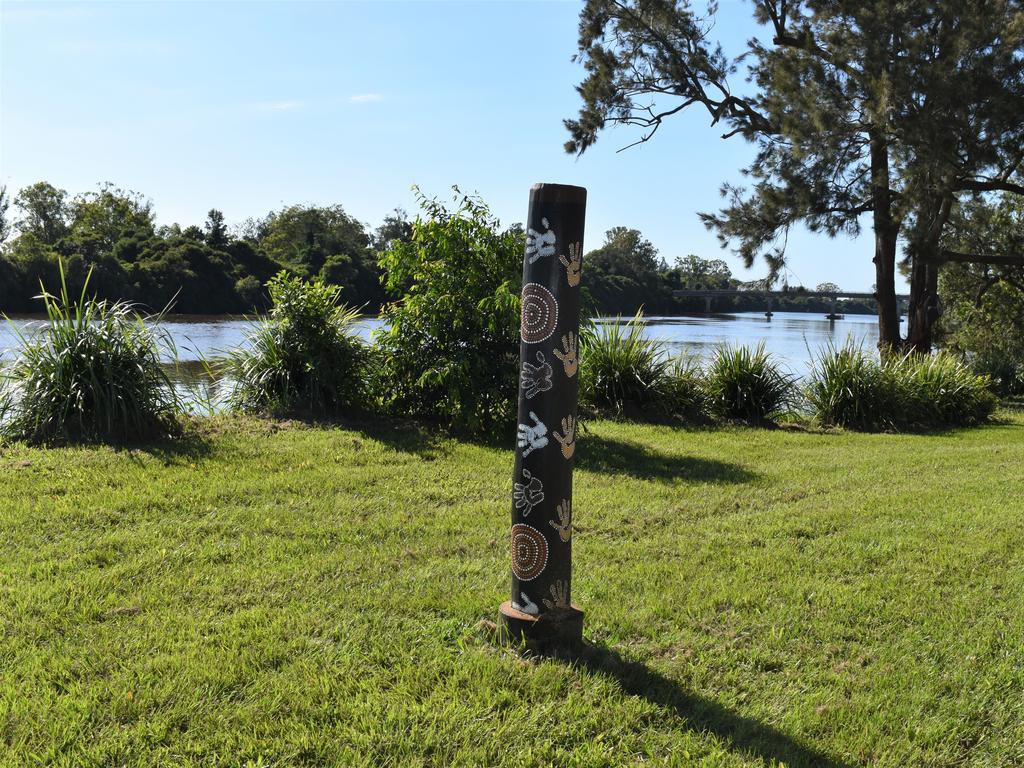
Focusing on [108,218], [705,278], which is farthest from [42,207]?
[705,278]

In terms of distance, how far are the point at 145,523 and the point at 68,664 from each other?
189cm

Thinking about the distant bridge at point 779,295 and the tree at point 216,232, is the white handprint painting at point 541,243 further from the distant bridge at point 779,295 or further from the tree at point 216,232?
the tree at point 216,232

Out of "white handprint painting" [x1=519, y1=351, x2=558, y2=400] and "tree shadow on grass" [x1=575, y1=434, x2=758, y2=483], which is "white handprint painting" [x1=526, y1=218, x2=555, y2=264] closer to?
"white handprint painting" [x1=519, y1=351, x2=558, y2=400]

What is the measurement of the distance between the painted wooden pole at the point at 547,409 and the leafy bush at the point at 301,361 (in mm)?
5848

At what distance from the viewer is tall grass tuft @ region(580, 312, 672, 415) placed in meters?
11.4

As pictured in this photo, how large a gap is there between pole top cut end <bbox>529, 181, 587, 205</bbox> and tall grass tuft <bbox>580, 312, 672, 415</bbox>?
25.9 feet

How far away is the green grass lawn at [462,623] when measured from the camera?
289cm

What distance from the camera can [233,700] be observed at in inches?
120

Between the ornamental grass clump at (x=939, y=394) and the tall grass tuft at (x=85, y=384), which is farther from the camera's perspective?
the ornamental grass clump at (x=939, y=394)

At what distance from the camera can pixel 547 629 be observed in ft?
11.5

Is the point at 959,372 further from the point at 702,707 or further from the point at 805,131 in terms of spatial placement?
the point at 702,707

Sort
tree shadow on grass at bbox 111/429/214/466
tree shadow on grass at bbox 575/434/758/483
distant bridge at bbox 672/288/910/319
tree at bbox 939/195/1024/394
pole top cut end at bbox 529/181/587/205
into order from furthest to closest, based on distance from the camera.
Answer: tree at bbox 939/195/1024/394 < distant bridge at bbox 672/288/910/319 < tree shadow on grass at bbox 575/434/758/483 < tree shadow on grass at bbox 111/429/214/466 < pole top cut end at bbox 529/181/587/205

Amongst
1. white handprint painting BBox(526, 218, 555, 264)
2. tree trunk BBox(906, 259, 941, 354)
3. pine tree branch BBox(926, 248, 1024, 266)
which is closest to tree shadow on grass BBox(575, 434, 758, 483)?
white handprint painting BBox(526, 218, 555, 264)

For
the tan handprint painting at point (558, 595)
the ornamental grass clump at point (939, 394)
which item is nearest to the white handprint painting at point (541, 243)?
the tan handprint painting at point (558, 595)
